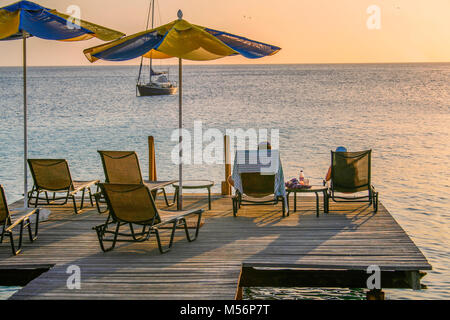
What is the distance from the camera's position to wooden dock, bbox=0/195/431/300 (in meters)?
5.48

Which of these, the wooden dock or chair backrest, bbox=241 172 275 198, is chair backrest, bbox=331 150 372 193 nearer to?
the wooden dock

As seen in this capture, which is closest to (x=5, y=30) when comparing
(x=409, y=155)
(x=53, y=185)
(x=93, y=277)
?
(x=53, y=185)

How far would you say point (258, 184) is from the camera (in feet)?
27.1

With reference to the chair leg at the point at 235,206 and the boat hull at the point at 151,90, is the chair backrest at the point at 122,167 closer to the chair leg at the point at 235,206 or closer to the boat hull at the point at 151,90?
the chair leg at the point at 235,206

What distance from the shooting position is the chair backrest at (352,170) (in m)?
8.61

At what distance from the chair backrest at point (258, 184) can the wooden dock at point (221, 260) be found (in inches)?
20.5

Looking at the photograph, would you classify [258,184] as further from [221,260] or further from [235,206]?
[221,260]

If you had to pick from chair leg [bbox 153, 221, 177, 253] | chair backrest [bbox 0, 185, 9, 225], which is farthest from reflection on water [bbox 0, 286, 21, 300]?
chair leg [bbox 153, 221, 177, 253]

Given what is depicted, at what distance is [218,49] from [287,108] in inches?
1539

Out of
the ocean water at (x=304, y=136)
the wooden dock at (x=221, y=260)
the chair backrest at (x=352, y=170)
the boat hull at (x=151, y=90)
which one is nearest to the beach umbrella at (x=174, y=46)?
the wooden dock at (x=221, y=260)

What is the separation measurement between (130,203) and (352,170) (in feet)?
12.0

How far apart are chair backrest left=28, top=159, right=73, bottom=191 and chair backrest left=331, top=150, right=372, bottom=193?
154 inches

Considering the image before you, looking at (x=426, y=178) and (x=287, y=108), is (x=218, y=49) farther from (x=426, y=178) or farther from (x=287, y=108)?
(x=287, y=108)
